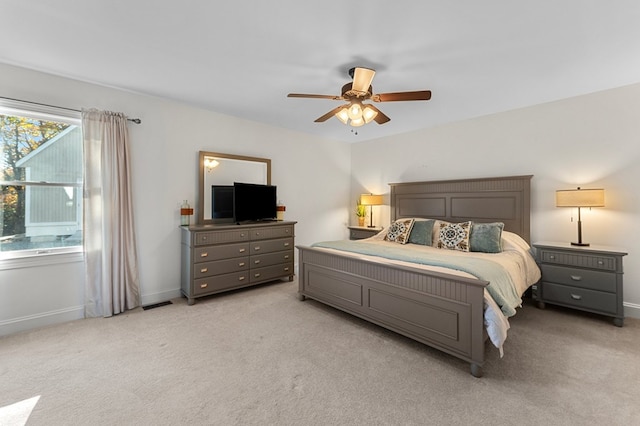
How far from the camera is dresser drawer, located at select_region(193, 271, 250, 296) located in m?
3.63

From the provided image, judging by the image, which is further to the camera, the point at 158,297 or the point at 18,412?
the point at 158,297

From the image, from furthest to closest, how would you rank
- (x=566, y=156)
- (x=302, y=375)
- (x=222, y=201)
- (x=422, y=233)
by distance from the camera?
(x=222, y=201) → (x=422, y=233) → (x=566, y=156) → (x=302, y=375)

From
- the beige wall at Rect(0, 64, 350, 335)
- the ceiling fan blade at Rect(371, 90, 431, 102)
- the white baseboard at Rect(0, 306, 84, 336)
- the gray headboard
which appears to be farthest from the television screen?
the gray headboard

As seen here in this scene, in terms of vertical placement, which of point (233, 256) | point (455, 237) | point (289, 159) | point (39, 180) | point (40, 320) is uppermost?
point (289, 159)

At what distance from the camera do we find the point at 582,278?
10.4ft

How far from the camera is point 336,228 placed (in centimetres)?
596

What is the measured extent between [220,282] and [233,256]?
380 millimetres

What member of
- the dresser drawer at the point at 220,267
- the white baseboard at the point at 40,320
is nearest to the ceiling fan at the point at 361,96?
the dresser drawer at the point at 220,267

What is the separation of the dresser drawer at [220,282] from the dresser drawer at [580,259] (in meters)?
3.87

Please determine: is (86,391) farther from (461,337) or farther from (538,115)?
(538,115)

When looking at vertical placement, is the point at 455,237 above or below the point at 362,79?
below

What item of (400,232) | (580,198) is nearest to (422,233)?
(400,232)

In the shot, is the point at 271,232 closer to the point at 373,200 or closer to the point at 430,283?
the point at 373,200

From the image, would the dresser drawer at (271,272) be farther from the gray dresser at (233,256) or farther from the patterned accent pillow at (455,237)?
the patterned accent pillow at (455,237)
